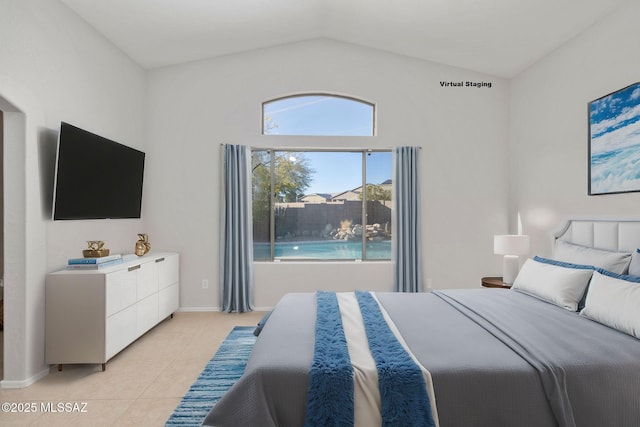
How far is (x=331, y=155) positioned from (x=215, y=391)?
316cm

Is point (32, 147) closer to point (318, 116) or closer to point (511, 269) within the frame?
point (318, 116)

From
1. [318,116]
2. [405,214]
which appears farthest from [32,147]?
[405,214]

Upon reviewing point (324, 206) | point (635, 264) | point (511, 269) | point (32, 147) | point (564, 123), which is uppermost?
point (564, 123)

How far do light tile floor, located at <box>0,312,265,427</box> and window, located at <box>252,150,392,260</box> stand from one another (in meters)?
1.54

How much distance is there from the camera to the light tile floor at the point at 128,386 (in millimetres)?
2223

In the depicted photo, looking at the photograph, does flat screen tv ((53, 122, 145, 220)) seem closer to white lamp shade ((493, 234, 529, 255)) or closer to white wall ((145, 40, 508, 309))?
white wall ((145, 40, 508, 309))

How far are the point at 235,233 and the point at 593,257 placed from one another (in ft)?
11.6

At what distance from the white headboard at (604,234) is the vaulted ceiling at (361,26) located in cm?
174

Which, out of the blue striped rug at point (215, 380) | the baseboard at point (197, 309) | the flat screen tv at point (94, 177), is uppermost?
the flat screen tv at point (94, 177)

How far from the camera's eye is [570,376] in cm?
161

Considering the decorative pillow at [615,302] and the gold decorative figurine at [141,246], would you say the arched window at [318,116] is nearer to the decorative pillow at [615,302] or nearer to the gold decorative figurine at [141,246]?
the gold decorative figurine at [141,246]

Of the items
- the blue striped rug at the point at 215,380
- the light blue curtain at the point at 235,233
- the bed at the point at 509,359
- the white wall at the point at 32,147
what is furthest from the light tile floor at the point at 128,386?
the bed at the point at 509,359

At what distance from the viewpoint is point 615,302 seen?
2.12 metres

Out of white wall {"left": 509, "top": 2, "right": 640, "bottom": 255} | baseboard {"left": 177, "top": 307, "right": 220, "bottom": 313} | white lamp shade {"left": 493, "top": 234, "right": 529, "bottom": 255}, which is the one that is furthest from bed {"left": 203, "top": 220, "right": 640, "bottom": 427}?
baseboard {"left": 177, "top": 307, "right": 220, "bottom": 313}
